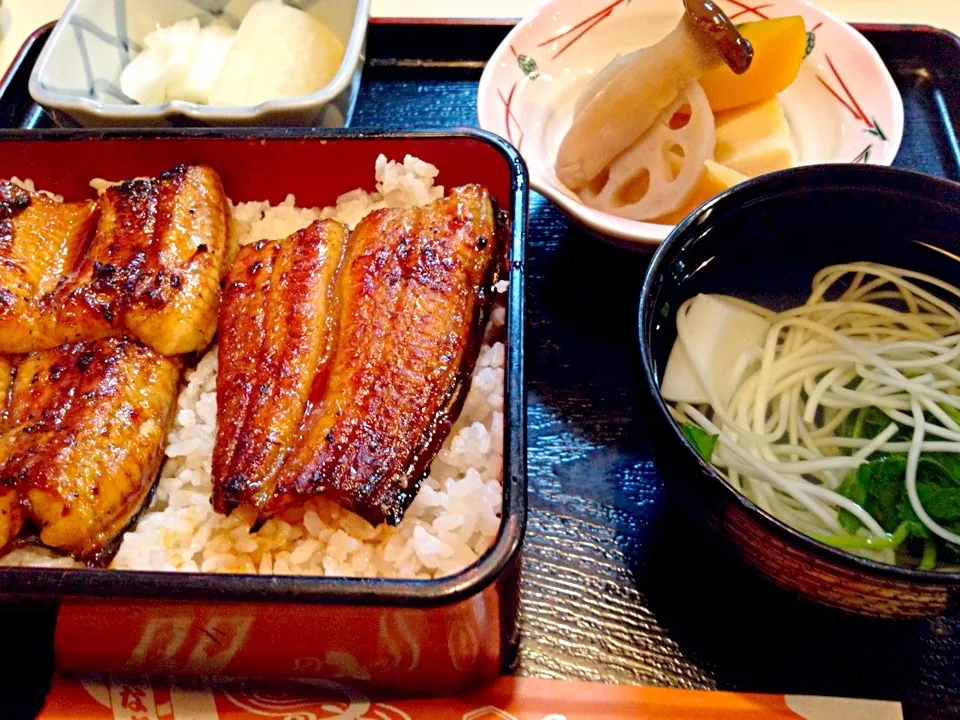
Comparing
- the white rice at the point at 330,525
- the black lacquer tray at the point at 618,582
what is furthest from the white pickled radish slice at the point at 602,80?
the white rice at the point at 330,525

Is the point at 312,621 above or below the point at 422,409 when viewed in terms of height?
below

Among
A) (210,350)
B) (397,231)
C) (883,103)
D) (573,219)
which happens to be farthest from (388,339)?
(883,103)

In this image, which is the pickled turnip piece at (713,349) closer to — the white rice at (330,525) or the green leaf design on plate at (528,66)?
the white rice at (330,525)

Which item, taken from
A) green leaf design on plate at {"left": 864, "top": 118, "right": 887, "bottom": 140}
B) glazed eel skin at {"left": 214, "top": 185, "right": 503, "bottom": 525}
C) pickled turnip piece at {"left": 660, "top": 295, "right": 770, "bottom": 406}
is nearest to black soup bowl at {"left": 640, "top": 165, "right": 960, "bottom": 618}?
pickled turnip piece at {"left": 660, "top": 295, "right": 770, "bottom": 406}

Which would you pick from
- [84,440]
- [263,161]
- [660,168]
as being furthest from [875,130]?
[84,440]

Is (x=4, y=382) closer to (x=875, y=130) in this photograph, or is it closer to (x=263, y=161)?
(x=263, y=161)

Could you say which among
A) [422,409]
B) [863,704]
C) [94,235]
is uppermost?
[94,235]

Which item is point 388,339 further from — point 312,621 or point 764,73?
point 764,73
